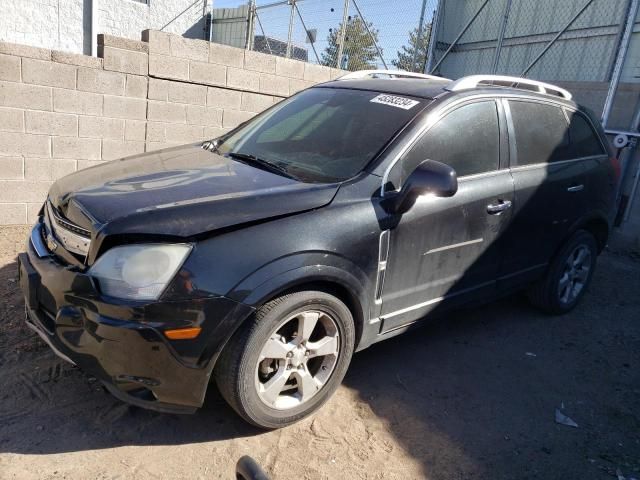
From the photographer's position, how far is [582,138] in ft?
14.4

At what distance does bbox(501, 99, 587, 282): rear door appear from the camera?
149 inches

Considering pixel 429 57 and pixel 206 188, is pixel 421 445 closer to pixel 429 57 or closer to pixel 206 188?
pixel 206 188

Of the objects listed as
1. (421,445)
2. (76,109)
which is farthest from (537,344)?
(76,109)

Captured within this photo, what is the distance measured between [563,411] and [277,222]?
2.14m

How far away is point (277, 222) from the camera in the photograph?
2592 millimetres

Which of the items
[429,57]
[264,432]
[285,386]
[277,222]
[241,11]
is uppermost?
[241,11]

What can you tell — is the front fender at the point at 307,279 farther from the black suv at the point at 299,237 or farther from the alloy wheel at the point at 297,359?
the alloy wheel at the point at 297,359

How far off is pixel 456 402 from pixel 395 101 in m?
1.92

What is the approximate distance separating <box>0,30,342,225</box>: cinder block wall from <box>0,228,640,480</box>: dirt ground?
1839 millimetres

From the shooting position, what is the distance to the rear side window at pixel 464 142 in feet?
10.5

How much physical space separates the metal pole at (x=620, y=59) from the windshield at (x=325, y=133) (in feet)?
15.8

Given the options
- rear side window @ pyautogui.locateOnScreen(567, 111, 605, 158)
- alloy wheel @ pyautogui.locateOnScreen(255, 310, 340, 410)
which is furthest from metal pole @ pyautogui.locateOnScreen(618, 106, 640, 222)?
alloy wheel @ pyautogui.locateOnScreen(255, 310, 340, 410)

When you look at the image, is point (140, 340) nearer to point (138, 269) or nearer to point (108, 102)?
point (138, 269)

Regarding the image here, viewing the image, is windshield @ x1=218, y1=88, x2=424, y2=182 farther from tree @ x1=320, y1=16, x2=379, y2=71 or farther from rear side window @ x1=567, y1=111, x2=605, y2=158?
tree @ x1=320, y1=16, x2=379, y2=71
